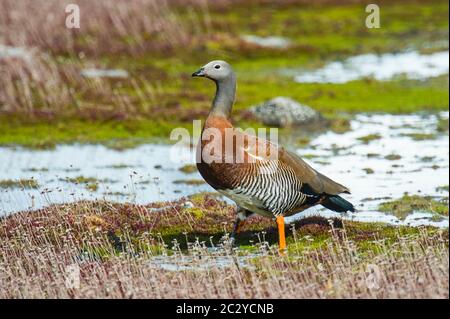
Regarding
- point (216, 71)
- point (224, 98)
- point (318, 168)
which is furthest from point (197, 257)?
point (318, 168)

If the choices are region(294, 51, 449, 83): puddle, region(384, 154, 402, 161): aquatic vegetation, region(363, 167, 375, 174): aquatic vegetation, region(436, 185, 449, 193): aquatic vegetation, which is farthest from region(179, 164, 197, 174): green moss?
region(294, 51, 449, 83): puddle

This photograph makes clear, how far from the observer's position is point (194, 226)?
13.9 metres

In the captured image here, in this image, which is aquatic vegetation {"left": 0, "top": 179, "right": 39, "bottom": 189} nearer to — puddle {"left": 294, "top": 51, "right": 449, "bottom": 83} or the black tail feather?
the black tail feather

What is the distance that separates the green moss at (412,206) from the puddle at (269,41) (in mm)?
19495

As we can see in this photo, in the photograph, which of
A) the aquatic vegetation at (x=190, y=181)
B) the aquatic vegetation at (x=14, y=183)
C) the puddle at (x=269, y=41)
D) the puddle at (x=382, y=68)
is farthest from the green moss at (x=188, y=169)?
the puddle at (x=269, y=41)

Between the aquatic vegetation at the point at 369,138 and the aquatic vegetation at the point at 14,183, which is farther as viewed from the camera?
the aquatic vegetation at the point at 369,138

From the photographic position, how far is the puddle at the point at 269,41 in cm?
3563

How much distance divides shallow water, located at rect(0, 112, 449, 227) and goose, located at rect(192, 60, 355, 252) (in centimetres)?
253

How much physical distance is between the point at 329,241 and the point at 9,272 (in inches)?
156

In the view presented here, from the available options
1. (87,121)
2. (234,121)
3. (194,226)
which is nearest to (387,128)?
(234,121)

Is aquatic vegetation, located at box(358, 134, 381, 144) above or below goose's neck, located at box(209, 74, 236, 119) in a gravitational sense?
below

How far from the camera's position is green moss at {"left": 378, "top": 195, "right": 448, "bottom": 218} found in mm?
15492

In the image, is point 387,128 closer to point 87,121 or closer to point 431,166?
point 431,166

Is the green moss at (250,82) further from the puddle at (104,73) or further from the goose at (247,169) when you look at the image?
the goose at (247,169)
